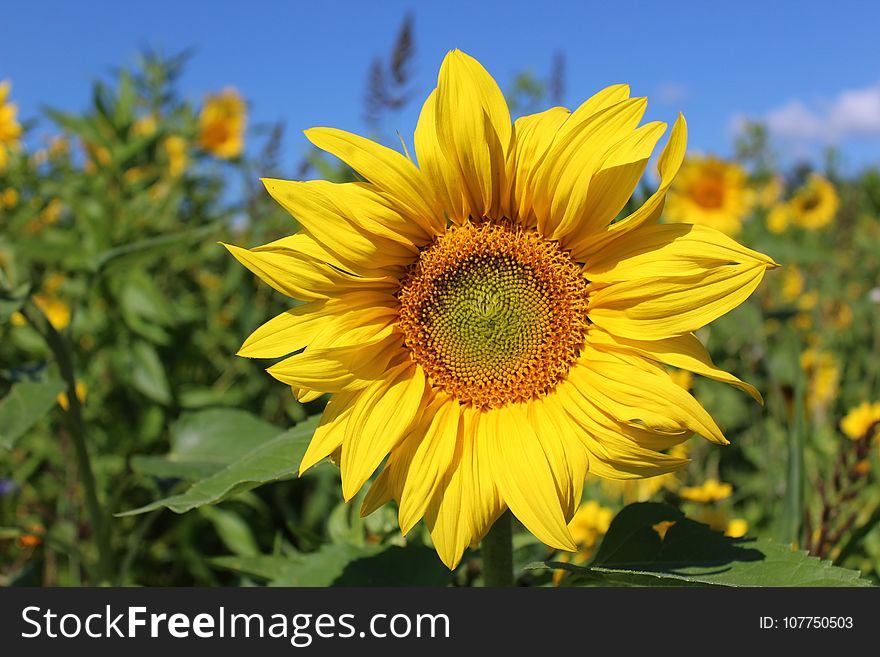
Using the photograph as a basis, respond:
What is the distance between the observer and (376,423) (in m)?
1.40

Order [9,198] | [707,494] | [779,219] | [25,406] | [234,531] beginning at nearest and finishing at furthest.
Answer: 1. [25,406]
2. [707,494]
3. [234,531]
4. [9,198]
5. [779,219]

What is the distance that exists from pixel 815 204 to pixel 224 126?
7.24 meters

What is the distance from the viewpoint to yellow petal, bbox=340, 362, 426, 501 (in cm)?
135

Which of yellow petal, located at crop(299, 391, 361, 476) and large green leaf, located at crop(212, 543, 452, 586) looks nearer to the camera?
yellow petal, located at crop(299, 391, 361, 476)

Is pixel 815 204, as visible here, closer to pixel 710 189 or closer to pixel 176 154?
pixel 710 189

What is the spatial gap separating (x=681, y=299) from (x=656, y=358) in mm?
110

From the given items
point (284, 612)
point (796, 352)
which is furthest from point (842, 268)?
point (284, 612)

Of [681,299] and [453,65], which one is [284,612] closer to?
[681,299]

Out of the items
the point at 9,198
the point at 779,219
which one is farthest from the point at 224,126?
the point at 779,219

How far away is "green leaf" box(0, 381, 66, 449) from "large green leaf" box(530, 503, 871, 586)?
1.17m

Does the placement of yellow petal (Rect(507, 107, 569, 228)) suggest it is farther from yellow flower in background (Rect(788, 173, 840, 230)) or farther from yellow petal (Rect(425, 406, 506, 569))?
yellow flower in background (Rect(788, 173, 840, 230))

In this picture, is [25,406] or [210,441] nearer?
[25,406]

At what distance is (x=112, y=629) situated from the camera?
1.48m

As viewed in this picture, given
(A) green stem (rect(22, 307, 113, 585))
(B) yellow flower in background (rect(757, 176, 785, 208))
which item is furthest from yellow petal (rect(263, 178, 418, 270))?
(B) yellow flower in background (rect(757, 176, 785, 208))
